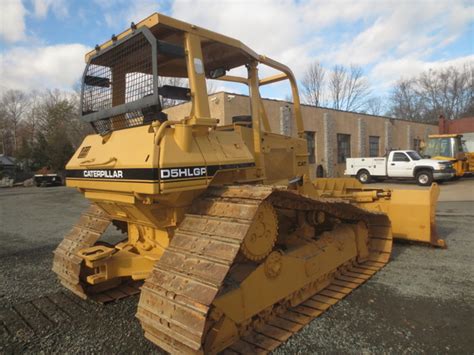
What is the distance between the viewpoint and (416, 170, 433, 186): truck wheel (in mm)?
18406

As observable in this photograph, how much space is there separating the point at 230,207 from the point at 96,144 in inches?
71.6

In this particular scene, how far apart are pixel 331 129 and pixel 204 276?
21257 mm

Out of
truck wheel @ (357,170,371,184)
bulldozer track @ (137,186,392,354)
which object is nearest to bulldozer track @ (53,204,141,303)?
bulldozer track @ (137,186,392,354)

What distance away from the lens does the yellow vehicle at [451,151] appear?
19.9m

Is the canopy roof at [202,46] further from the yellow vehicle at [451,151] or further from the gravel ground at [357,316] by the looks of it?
the yellow vehicle at [451,151]

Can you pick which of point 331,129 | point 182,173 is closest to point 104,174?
point 182,173

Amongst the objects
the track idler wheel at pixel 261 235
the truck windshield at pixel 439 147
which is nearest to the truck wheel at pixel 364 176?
the truck windshield at pixel 439 147

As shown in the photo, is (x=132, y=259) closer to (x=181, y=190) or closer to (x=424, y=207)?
(x=181, y=190)

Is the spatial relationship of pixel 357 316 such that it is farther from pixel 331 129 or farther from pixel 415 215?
pixel 331 129

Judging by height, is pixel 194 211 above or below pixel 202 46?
below

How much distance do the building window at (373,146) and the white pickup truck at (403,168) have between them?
6.37 m

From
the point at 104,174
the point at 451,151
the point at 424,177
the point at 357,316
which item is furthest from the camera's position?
the point at 451,151

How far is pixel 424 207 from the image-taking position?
5.79 metres

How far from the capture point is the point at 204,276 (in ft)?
8.59
